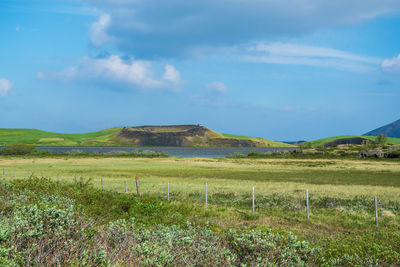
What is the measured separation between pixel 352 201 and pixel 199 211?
46.9 feet

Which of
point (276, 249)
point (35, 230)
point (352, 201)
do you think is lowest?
point (352, 201)

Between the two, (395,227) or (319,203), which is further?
(319,203)

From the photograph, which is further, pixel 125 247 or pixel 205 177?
pixel 205 177

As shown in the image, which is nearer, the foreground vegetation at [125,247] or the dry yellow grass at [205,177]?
the foreground vegetation at [125,247]

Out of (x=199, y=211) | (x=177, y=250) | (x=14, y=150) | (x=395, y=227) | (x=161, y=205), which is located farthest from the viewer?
(x=14, y=150)

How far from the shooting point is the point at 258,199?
1105 inches

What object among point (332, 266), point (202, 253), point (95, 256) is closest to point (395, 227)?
point (332, 266)

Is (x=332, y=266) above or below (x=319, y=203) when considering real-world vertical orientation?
above

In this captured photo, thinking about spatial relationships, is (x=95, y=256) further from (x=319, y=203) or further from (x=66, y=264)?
(x=319, y=203)

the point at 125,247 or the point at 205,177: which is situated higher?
the point at 125,247

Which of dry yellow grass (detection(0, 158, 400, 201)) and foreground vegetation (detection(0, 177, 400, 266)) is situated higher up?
foreground vegetation (detection(0, 177, 400, 266))

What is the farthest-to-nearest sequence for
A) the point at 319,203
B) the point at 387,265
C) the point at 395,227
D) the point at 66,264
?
1. the point at 319,203
2. the point at 395,227
3. the point at 387,265
4. the point at 66,264

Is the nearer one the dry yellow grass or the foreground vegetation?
the foreground vegetation

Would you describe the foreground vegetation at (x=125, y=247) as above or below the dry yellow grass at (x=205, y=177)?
above
